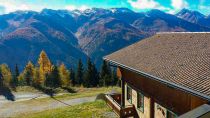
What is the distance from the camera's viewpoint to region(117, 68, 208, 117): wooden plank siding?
1480cm

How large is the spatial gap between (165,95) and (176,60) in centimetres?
216

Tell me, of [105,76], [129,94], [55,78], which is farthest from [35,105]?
[55,78]

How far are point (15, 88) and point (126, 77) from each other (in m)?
40.9

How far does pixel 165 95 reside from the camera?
17.8 metres

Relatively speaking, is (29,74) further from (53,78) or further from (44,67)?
(53,78)

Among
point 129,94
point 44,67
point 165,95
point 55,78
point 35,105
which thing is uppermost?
point 165,95

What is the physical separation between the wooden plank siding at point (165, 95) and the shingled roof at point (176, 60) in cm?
102

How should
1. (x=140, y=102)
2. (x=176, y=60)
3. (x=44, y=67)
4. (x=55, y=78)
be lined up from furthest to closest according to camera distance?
(x=44, y=67) → (x=55, y=78) → (x=140, y=102) → (x=176, y=60)

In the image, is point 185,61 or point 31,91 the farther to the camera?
point 31,91

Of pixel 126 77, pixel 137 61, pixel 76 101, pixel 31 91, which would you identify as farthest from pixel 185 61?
pixel 31 91

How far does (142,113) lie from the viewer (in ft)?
73.3

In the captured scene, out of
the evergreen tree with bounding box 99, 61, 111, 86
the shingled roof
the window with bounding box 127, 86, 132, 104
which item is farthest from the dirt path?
the evergreen tree with bounding box 99, 61, 111, 86

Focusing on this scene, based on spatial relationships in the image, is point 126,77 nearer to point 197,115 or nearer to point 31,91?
point 197,115

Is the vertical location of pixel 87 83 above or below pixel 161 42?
below
